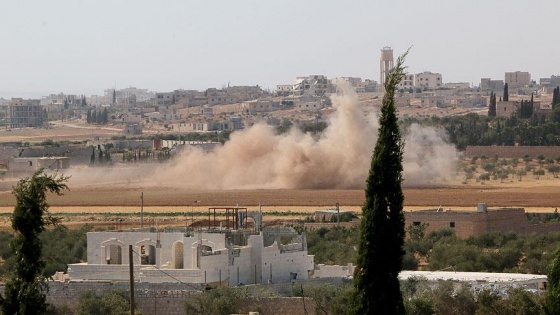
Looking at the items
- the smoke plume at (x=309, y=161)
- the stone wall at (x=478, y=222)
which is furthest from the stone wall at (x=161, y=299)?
the smoke plume at (x=309, y=161)

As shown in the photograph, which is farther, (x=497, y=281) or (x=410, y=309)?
(x=497, y=281)

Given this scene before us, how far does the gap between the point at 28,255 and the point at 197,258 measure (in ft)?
55.1

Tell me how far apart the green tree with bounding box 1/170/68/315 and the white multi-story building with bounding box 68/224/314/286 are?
53.0 ft

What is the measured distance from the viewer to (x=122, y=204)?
88.2 meters

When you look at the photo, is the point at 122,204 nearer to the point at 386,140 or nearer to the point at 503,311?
the point at 503,311

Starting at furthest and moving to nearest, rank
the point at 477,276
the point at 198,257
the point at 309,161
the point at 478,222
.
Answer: the point at 309,161, the point at 478,222, the point at 477,276, the point at 198,257

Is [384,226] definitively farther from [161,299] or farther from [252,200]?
[252,200]

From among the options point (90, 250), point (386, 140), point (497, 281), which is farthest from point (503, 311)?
point (386, 140)

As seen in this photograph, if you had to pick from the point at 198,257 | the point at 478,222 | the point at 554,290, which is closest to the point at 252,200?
the point at 478,222

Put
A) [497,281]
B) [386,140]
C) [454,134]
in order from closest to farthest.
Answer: [386,140]
[497,281]
[454,134]

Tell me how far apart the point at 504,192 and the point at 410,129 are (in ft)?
77.7

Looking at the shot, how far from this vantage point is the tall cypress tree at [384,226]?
24359 millimetres

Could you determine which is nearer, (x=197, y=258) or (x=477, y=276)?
→ (x=197, y=258)

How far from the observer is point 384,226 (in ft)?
80.5
